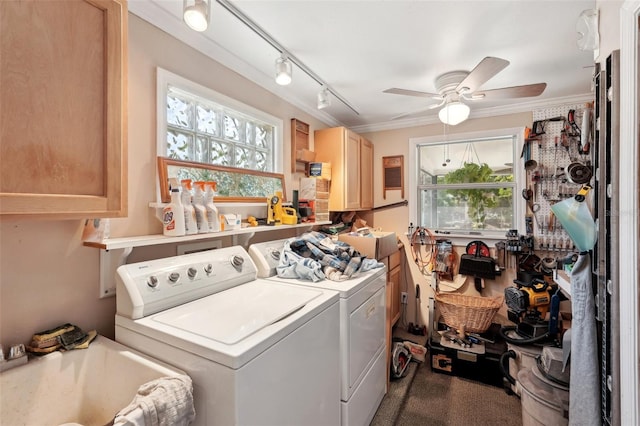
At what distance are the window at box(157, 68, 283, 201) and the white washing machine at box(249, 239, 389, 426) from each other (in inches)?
26.1

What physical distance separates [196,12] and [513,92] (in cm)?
199

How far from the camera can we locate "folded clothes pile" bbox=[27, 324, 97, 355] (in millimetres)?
→ 1079

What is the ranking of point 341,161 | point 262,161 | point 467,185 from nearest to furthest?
point 262,161 → point 341,161 → point 467,185

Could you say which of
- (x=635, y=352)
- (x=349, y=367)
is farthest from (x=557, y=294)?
(x=349, y=367)

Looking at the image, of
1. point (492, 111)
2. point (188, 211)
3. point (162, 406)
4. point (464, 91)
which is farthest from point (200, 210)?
point (492, 111)

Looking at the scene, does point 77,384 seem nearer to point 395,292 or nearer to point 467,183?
point 395,292

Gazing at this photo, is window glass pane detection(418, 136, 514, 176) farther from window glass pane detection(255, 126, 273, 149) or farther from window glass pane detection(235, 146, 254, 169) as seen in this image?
window glass pane detection(235, 146, 254, 169)

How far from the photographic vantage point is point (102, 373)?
113cm

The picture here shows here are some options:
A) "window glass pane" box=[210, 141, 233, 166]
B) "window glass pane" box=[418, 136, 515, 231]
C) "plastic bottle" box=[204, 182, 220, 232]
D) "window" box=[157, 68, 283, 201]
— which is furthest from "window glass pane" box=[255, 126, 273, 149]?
"window glass pane" box=[418, 136, 515, 231]

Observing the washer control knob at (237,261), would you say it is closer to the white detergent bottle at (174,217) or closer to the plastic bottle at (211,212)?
the plastic bottle at (211,212)

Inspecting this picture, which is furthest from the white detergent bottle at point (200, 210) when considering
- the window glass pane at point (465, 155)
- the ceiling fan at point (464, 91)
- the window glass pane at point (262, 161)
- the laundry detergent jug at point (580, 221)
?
the window glass pane at point (465, 155)

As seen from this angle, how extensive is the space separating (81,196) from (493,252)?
3346 mm

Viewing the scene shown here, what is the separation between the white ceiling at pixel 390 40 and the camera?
149 cm

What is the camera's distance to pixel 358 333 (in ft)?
5.54
